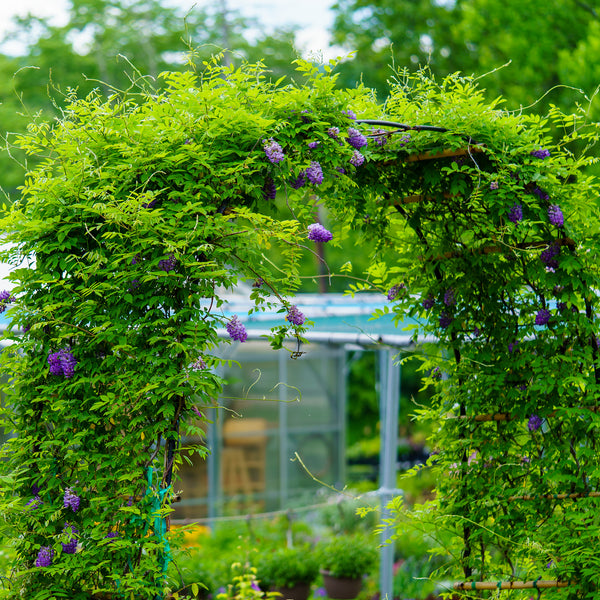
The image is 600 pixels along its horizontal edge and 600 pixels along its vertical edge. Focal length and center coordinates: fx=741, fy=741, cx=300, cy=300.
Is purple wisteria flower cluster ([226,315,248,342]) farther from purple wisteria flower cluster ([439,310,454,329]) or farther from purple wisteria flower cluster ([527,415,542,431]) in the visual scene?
purple wisteria flower cluster ([527,415,542,431])

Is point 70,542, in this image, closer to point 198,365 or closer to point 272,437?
point 198,365

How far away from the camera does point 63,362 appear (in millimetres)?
2424

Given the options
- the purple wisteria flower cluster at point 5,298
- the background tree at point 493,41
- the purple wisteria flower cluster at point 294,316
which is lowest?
the purple wisteria flower cluster at point 294,316

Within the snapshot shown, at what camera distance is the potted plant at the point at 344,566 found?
5.85m

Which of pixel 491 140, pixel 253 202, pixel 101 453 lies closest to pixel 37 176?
pixel 253 202

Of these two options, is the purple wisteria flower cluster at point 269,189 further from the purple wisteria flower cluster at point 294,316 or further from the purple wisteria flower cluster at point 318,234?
the purple wisteria flower cluster at point 294,316

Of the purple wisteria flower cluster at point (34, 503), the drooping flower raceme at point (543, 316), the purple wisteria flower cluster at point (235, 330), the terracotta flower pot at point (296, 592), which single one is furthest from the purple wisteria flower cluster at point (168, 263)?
the terracotta flower pot at point (296, 592)

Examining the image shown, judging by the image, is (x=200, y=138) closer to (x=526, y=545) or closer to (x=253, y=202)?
(x=253, y=202)

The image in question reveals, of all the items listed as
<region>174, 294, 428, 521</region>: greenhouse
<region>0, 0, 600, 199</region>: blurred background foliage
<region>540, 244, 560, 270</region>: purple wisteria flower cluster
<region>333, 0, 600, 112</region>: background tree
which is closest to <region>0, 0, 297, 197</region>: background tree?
<region>0, 0, 600, 199</region>: blurred background foliage

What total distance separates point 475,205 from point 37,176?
65.5 inches

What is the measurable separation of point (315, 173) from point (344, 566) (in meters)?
4.17

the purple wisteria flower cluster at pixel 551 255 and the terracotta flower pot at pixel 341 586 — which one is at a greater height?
the purple wisteria flower cluster at pixel 551 255

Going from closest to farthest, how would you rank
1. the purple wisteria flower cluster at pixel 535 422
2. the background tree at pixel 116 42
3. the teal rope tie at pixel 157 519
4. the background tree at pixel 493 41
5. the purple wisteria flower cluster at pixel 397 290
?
the teal rope tie at pixel 157 519
the purple wisteria flower cluster at pixel 535 422
the purple wisteria flower cluster at pixel 397 290
the background tree at pixel 493 41
the background tree at pixel 116 42

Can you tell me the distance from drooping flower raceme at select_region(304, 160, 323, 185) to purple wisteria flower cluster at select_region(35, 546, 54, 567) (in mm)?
1498
